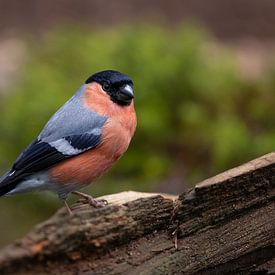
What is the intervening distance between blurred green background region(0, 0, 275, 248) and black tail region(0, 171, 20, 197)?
157cm

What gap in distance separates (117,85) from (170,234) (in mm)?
987

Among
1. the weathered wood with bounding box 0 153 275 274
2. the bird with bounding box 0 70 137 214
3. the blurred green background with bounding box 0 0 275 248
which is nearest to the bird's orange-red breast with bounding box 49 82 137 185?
the bird with bounding box 0 70 137 214

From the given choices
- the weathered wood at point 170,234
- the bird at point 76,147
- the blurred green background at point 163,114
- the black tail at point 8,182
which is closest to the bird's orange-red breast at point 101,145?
the bird at point 76,147

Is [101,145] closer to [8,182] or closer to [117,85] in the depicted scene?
[117,85]

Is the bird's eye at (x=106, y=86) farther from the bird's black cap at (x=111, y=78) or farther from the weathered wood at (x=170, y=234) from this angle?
the weathered wood at (x=170, y=234)

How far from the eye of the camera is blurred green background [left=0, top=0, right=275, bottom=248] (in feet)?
17.7

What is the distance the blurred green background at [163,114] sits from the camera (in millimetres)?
5410

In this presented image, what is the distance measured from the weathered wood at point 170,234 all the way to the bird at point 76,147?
0.51 metres

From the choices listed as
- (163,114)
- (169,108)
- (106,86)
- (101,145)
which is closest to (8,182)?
(101,145)

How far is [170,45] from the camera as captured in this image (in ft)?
20.9

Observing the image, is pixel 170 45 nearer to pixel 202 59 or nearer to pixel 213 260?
pixel 202 59

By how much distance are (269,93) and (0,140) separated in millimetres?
2022

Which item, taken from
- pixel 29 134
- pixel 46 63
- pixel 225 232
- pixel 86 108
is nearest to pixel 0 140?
pixel 29 134

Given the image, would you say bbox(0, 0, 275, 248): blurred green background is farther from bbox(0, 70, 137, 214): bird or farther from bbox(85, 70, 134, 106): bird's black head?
bbox(85, 70, 134, 106): bird's black head
